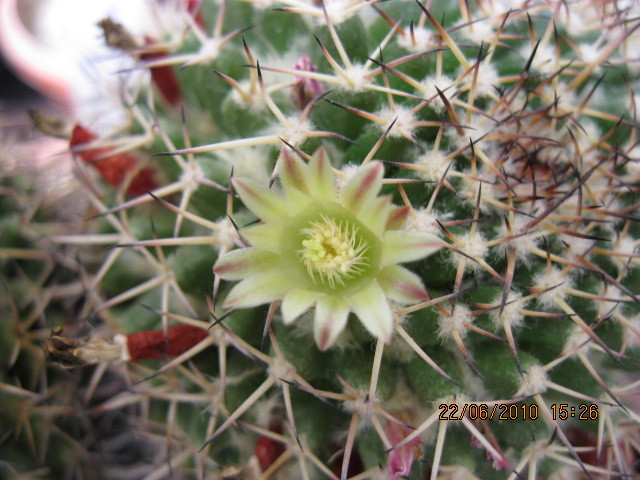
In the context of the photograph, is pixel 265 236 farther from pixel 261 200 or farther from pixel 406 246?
pixel 406 246

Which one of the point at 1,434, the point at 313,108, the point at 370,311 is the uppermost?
the point at 313,108

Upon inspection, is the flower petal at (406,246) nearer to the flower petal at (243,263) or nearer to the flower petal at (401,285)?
the flower petal at (401,285)

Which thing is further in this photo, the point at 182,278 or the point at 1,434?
the point at 1,434

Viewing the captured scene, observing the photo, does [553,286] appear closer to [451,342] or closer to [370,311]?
[451,342]

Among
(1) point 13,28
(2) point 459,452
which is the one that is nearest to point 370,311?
(2) point 459,452

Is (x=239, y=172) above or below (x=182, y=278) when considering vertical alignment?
above

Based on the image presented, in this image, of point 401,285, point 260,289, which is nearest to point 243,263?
point 260,289
